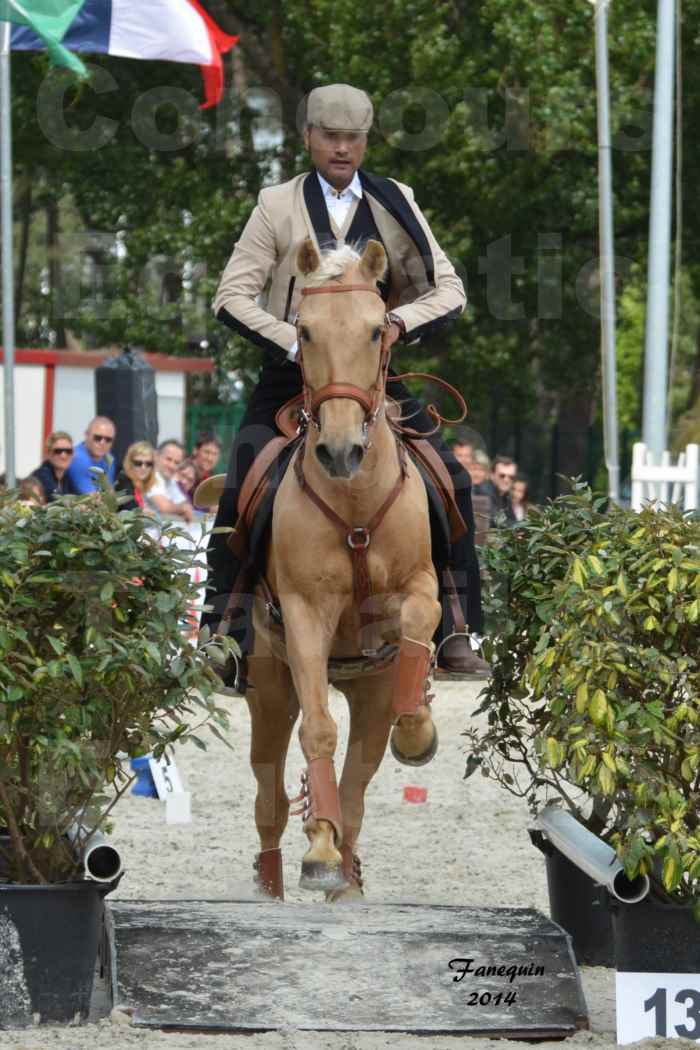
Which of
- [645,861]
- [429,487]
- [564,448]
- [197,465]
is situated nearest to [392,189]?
[429,487]

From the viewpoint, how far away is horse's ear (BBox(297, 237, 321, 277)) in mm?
5820

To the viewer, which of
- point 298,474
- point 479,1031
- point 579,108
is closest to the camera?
point 479,1031

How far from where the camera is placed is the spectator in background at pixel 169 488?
13.4m

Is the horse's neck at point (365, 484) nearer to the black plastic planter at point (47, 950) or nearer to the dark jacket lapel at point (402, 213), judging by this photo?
the dark jacket lapel at point (402, 213)

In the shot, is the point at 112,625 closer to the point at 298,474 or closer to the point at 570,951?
the point at 298,474

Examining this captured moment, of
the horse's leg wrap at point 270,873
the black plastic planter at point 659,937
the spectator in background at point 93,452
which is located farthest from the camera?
the spectator in background at point 93,452

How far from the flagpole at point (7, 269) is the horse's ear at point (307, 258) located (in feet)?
24.6

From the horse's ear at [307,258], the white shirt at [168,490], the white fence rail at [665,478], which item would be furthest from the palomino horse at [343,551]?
the white fence rail at [665,478]

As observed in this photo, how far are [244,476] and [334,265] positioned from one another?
105 cm

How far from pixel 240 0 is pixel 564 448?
31.3ft

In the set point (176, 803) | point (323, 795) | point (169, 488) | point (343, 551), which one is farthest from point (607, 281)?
point (323, 795)

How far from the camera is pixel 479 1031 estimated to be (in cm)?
494

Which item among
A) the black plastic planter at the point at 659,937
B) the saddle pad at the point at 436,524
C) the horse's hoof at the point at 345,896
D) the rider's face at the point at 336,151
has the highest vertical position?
the rider's face at the point at 336,151

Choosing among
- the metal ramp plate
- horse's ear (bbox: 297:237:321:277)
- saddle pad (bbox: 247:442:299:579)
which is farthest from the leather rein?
the metal ramp plate
